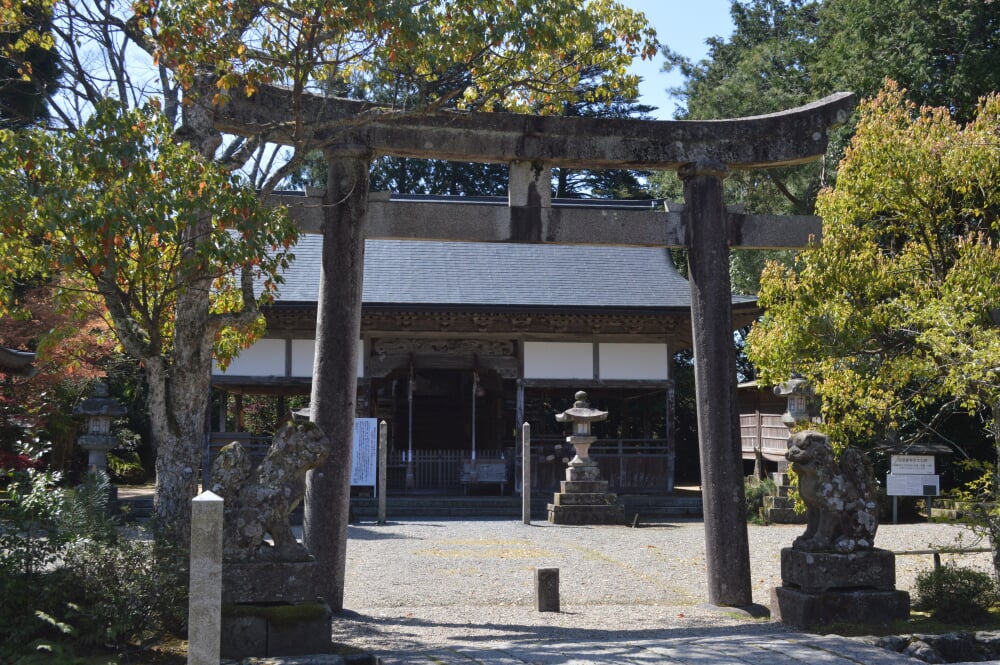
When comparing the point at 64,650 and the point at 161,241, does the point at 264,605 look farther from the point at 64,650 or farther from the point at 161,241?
the point at 161,241

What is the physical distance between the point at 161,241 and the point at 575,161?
3532 mm

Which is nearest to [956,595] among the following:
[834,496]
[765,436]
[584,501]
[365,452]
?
[834,496]

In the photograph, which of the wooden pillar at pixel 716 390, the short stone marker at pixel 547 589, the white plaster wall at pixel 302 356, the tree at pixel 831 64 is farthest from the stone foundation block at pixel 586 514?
the wooden pillar at pixel 716 390

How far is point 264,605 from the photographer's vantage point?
5.53 m

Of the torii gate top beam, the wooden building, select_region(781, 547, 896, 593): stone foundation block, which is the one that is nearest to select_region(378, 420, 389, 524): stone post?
the wooden building

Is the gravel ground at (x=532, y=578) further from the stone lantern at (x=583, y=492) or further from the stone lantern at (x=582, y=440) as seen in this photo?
the stone lantern at (x=582, y=440)

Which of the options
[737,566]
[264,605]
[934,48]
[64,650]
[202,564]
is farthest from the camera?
[934,48]

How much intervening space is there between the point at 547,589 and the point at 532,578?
7.31ft

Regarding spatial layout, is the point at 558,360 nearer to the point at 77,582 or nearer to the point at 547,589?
the point at 547,589

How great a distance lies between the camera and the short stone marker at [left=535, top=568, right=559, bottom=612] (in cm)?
791

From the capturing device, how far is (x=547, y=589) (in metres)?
7.94

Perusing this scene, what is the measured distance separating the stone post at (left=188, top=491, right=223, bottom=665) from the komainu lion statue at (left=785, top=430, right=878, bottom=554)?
14.5 feet

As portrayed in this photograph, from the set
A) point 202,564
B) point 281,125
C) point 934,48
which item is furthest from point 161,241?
point 934,48

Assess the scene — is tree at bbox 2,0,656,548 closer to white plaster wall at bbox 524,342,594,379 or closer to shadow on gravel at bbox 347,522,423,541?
shadow on gravel at bbox 347,522,423,541
